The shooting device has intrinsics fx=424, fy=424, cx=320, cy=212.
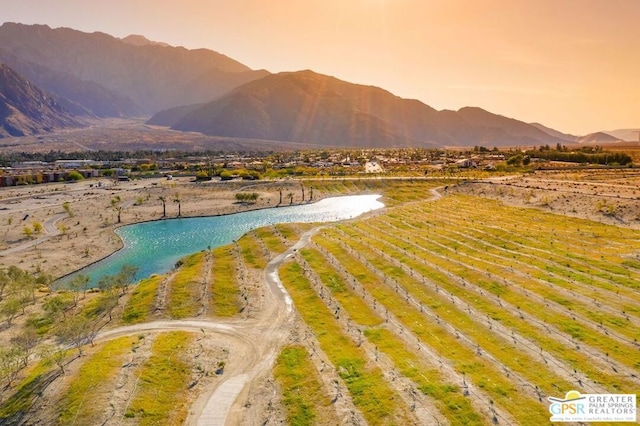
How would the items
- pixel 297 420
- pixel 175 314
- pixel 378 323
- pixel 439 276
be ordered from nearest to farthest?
pixel 297 420 → pixel 378 323 → pixel 175 314 → pixel 439 276

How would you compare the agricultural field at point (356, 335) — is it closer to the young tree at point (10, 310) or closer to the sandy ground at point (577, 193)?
the young tree at point (10, 310)

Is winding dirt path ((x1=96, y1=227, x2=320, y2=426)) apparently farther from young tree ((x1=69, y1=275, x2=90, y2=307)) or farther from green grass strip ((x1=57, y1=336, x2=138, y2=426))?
young tree ((x1=69, y1=275, x2=90, y2=307))

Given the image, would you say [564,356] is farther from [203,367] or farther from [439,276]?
[203,367]

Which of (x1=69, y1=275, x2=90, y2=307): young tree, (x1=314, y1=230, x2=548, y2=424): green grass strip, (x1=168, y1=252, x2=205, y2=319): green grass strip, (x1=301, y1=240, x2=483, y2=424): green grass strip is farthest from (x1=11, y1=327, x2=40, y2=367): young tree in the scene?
(x1=314, y1=230, x2=548, y2=424): green grass strip

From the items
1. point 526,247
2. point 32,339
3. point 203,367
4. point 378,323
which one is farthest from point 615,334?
point 32,339

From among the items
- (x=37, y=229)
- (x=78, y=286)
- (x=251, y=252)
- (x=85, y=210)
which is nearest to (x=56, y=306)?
(x=78, y=286)

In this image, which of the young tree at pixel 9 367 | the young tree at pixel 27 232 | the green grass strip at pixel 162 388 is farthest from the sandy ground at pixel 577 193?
the young tree at pixel 27 232
